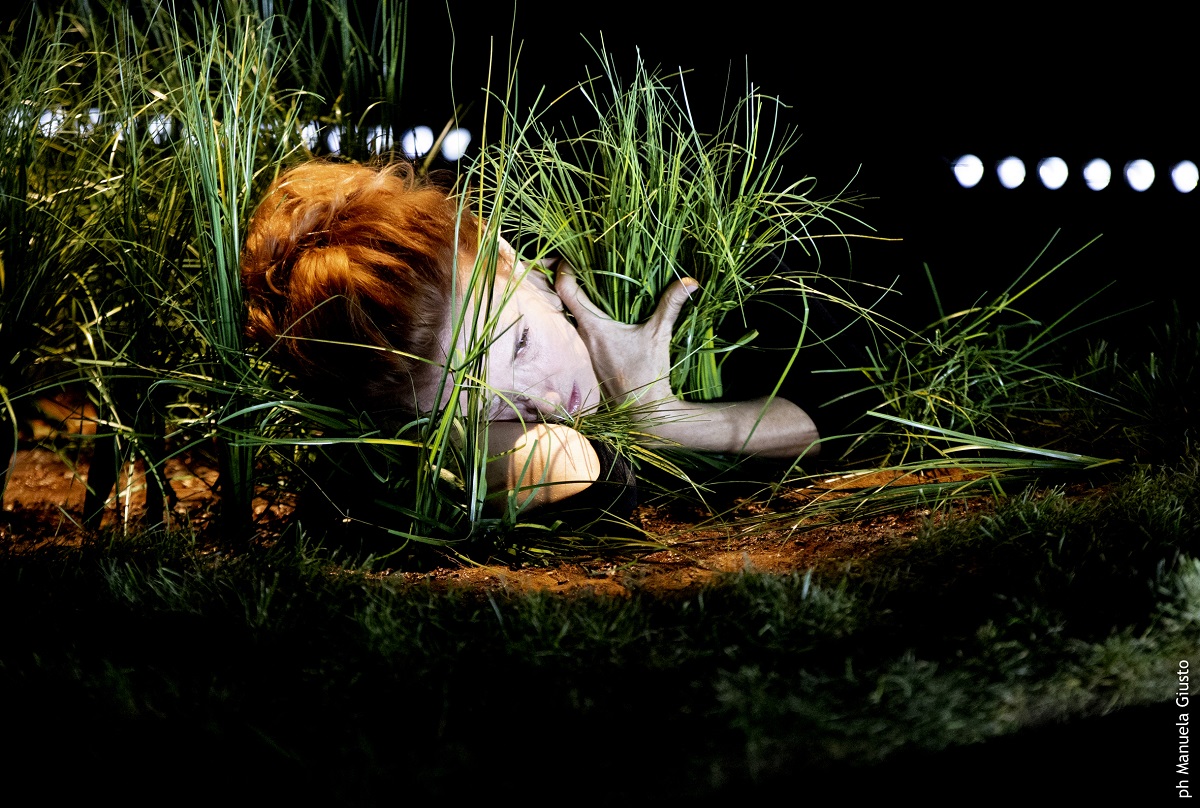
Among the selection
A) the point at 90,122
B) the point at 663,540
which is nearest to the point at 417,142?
the point at 90,122

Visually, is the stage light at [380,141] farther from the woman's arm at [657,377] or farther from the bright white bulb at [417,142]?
the woman's arm at [657,377]

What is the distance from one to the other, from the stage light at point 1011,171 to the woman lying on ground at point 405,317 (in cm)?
104

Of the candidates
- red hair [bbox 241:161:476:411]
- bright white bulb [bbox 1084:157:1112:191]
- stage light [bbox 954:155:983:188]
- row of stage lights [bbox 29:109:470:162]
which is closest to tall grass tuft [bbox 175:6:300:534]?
red hair [bbox 241:161:476:411]

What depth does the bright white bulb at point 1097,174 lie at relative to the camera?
185 cm

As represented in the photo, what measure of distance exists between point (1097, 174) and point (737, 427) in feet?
3.74

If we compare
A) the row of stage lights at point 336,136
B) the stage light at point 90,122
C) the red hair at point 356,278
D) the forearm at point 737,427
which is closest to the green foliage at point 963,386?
the forearm at point 737,427

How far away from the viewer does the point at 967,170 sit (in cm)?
171

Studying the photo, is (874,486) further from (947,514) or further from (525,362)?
(525,362)

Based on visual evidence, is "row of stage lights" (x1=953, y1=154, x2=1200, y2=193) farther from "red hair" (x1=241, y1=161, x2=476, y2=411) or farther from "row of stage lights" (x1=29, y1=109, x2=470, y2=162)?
"red hair" (x1=241, y1=161, x2=476, y2=411)

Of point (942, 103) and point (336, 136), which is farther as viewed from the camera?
point (942, 103)

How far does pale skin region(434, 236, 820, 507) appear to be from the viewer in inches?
41.2

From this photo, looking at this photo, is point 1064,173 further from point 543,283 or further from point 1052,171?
point 543,283

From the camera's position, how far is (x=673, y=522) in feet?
3.87

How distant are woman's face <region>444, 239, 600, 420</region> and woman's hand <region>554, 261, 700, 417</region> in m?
0.07
